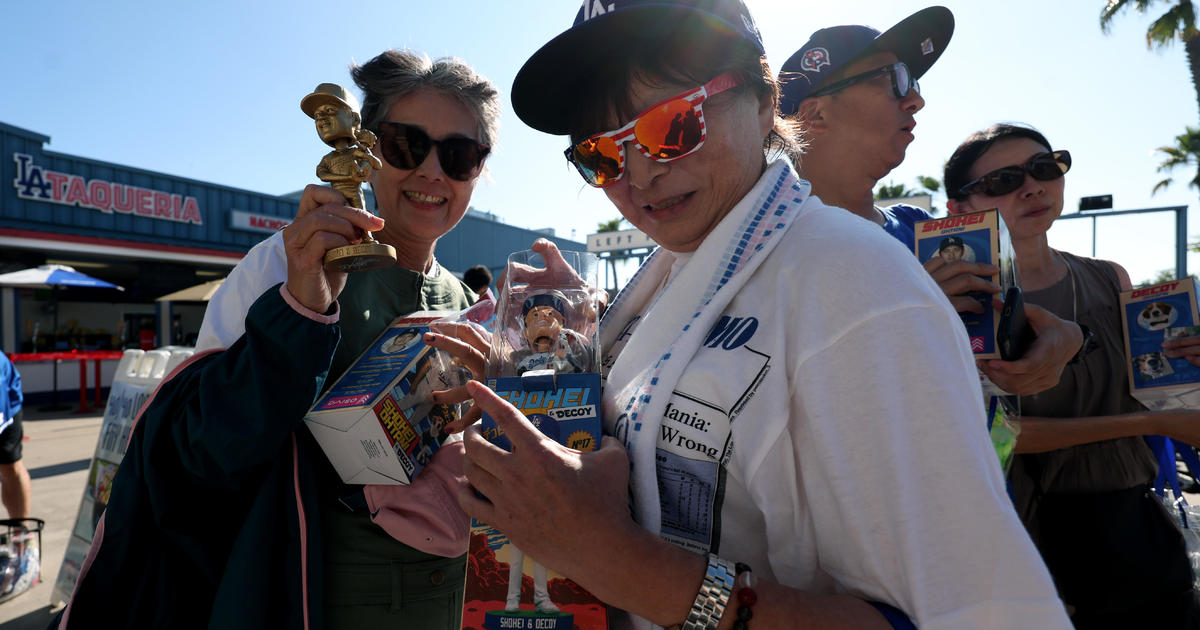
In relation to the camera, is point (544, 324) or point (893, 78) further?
point (893, 78)

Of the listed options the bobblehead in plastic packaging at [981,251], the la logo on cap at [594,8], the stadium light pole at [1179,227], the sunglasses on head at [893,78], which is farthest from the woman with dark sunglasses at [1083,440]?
the stadium light pole at [1179,227]

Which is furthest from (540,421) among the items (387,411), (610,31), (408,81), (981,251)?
(408,81)

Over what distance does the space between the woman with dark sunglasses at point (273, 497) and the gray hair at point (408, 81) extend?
0.65 m

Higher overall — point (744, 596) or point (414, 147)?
point (414, 147)

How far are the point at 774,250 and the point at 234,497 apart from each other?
4.90 ft

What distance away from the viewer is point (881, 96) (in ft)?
6.95

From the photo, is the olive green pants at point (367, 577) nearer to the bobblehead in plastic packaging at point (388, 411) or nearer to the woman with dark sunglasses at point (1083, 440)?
the bobblehead in plastic packaging at point (388, 411)

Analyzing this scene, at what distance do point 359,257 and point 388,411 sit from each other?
1.25ft

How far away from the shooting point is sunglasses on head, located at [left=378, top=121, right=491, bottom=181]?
2021mm

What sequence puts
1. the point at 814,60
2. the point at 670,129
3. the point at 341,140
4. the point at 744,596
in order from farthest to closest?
the point at 814,60, the point at 341,140, the point at 670,129, the point at 744,596

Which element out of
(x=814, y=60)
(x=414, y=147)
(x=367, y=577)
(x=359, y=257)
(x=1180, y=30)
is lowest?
(x=367, y=577)

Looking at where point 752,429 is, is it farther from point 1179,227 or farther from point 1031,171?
point 1179,227

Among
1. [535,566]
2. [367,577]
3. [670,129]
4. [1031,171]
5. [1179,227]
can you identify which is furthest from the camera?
[1179,227]

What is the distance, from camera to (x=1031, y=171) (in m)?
2.43
